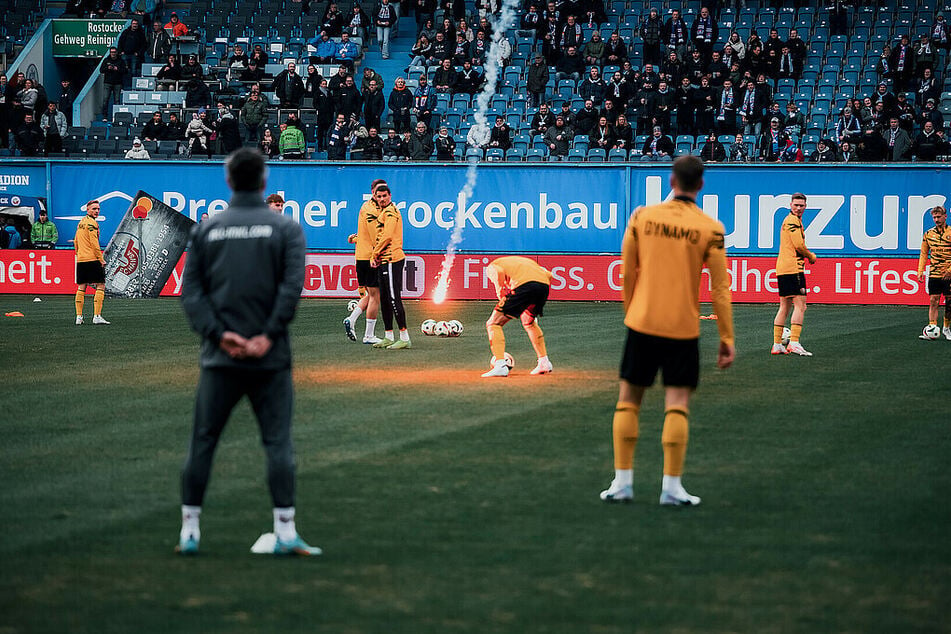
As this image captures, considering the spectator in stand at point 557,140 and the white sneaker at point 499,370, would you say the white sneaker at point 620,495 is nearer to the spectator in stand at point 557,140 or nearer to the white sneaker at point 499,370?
the white sneaker at point 499,370

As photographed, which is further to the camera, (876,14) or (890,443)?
(876,14)

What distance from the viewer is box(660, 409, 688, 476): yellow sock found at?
7.76 metres

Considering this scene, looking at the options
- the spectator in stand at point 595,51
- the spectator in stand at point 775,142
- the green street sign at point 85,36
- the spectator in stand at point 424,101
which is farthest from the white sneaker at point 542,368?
the green street sign at point 85,36

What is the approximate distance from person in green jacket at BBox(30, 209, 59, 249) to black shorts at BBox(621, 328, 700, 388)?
25.7 meters

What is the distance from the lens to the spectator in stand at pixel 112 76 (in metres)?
35.2

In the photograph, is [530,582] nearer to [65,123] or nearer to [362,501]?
[362,501]

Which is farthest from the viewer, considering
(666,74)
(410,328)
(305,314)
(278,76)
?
(278,76)

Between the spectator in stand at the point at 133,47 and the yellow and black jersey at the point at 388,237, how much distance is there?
809 inches

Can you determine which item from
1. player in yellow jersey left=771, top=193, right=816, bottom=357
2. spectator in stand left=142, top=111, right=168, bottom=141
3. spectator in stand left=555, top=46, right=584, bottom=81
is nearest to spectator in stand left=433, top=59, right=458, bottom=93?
spectator in stand left=555, top=46, right=584, bottom=81

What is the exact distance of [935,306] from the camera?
2067 centimetres

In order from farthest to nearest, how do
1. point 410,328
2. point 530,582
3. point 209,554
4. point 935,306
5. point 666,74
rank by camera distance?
1. point 666,74
2. point 410,328
3. point 935,306
4. point 209,554
5. point 530,582

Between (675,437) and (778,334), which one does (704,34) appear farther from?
(675,437)

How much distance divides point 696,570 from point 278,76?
96.0 ft

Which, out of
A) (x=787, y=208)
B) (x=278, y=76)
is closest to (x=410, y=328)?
(x=787, y=208)
